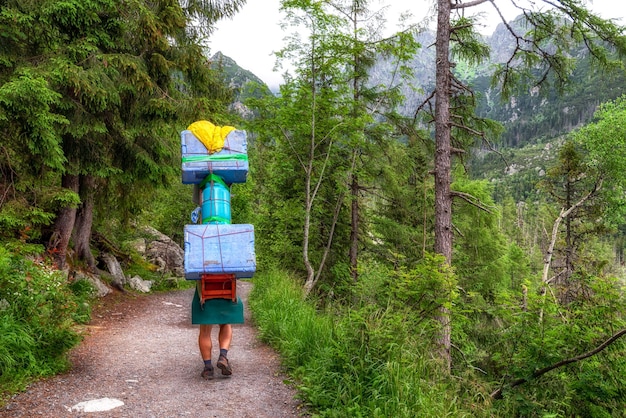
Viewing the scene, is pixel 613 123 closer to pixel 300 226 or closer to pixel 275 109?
pixel 300 226

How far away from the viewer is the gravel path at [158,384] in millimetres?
3627

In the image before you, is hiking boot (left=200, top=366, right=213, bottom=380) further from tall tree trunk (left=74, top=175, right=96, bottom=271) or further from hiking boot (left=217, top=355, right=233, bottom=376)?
tall tree trunk (left=74, top=175, right=96, bottom=271)

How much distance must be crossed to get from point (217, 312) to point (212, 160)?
1554 millimetres

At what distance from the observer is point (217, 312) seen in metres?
4.49

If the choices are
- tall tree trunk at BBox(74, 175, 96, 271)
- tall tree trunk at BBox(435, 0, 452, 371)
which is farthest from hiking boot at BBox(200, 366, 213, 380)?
tall tree trunk at BBox(74, 175, 96, 271)

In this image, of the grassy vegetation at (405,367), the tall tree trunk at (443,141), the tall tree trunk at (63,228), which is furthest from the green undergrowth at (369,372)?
the tall tree trunk at (63,228)

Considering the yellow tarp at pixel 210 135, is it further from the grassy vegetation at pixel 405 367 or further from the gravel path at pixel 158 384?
the gravel path at pixel 158 384

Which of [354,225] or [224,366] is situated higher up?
[354,225]

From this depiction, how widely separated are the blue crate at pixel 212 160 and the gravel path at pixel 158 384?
2.09 m

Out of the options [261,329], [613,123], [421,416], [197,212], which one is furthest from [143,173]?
[613,123]

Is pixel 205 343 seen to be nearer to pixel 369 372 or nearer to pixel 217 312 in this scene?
pixel 217 312

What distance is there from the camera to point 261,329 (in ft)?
21.7

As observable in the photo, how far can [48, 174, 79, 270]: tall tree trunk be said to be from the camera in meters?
8.75

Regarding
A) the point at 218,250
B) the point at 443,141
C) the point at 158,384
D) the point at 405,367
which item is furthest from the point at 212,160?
the point at 443,141
